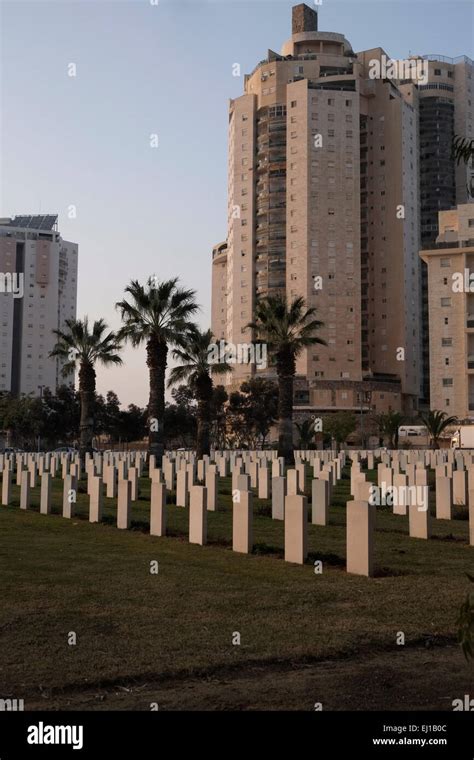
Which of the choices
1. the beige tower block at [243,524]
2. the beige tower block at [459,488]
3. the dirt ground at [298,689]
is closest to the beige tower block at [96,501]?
the beige tower block at [243,524]

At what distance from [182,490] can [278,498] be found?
4.30 meters

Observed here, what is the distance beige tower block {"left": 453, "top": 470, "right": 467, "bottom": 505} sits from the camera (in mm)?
18594

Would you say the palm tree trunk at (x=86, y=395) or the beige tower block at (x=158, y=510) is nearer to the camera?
the beige tower block at (x=158, y=510)

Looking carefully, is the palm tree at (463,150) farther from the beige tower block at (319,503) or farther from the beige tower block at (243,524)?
the beige tower block at (319,503)

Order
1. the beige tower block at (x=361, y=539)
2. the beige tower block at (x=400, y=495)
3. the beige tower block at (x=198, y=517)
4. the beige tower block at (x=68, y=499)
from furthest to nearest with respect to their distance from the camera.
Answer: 1. the beige tower block at (x=68, y=499)
2. the beige tower block at (x=400, y=495)
3. the beige tower block at (x=198, y=517)
4. the beige tower block at (x=361, y=539)

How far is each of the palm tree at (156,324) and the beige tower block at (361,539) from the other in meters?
23.5

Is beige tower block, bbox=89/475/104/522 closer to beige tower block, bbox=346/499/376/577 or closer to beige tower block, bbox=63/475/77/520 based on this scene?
beige tower block, bbox=63/475/77/520

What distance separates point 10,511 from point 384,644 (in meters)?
13.7

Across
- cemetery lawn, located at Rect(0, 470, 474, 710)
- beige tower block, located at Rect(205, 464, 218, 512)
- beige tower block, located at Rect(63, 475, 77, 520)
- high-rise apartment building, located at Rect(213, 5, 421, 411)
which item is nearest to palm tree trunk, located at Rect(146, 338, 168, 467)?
beige tower block, located at Rect(205, 464, 218, 512)

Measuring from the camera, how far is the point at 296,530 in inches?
430

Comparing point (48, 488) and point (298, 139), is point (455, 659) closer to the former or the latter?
point (48, 488)

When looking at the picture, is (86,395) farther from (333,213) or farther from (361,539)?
(333,213)

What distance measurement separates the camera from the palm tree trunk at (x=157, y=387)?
110ft

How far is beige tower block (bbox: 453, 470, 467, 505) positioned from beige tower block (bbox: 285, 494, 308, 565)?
8.75m
